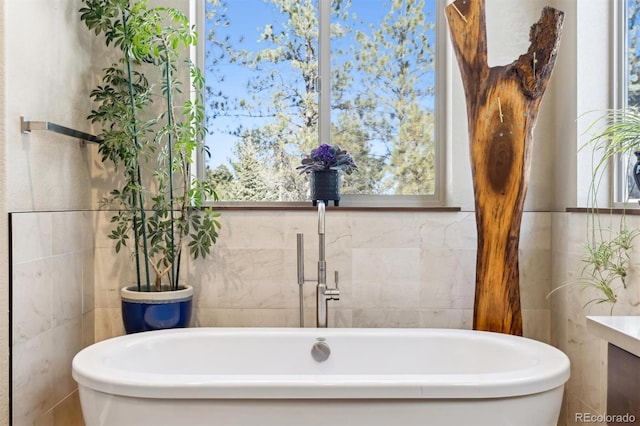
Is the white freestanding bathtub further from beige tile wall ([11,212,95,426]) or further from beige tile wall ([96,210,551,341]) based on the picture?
beige tile wall ([96,210,551,341])

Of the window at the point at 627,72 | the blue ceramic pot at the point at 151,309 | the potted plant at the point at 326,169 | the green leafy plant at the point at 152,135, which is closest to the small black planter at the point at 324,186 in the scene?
the potted plant at the point at 326,169

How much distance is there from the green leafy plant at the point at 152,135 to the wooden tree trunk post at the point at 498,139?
1112mm

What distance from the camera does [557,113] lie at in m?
2.37

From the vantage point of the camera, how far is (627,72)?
2.09 m

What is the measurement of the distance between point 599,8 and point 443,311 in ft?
4.74

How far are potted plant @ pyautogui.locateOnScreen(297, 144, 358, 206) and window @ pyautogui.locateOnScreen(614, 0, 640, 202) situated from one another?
1078mm

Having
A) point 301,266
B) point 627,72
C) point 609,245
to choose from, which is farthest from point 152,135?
point 627,72

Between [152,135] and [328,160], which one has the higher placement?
[152,135]

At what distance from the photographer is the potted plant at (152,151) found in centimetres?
212

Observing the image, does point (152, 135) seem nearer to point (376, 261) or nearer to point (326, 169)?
point (326, 169)

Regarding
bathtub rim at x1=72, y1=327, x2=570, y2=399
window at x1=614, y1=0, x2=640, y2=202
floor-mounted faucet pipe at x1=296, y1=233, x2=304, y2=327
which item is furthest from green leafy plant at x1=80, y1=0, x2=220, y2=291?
window at x1=614, y1=0, x2=640, y2=202

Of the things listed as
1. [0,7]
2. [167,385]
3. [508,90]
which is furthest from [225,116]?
[167,385]

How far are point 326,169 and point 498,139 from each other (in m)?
0.74

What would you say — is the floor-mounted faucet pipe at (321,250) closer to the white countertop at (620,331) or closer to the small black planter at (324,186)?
the small black planter at (324,186)
